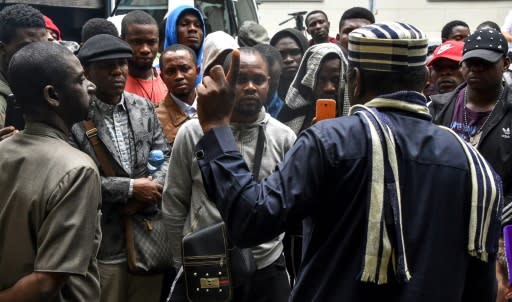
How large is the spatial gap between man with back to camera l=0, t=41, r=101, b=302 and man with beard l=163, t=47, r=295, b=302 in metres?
1.10

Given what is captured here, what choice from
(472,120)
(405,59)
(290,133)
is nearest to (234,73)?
(405,59)

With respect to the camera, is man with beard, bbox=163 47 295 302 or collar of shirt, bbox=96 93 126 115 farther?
collar of shirt, bbox=96 93 126 115

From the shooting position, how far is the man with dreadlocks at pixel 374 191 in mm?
2389

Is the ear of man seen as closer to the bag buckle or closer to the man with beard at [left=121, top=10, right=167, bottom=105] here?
the bag buckle

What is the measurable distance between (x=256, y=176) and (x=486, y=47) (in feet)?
6.58

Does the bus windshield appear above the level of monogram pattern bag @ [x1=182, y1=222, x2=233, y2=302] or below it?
above

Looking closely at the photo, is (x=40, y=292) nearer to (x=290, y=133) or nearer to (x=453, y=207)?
(x=453, y=207)

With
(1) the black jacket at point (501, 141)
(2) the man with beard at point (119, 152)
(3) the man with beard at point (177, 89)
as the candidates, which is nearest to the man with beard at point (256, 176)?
(2) the man with beard at point (119, 152)

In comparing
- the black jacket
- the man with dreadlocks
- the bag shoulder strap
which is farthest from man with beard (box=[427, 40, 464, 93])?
the man with dreadlocks

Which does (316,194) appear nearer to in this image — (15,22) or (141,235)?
(141,235)

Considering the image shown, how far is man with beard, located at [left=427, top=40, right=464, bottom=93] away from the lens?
6379mm

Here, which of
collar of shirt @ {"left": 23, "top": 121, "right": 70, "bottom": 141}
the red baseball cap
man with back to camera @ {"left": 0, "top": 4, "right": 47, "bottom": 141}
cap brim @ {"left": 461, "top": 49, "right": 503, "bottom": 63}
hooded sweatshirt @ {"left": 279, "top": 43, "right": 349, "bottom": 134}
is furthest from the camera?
the red baseball cap

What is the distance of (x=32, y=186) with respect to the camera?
2.77m

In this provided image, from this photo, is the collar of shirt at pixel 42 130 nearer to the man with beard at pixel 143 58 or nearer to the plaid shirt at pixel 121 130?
the plaid shirt at pixel 121 130
